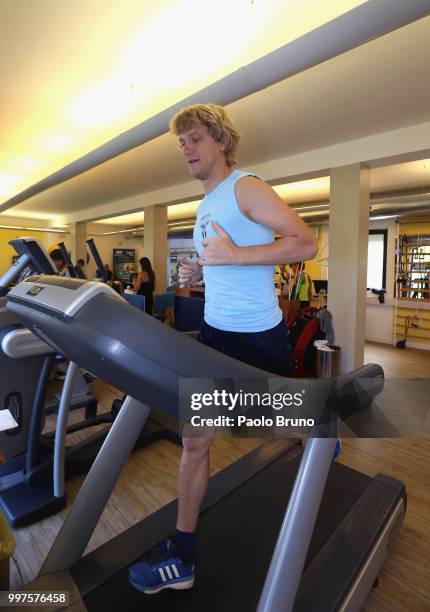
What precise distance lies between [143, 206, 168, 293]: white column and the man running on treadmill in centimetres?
508

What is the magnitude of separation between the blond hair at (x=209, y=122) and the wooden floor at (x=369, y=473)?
1.65 m

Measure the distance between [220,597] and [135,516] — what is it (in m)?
0.72

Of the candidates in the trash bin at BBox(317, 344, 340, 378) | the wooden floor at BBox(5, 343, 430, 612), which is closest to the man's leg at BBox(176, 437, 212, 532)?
the wooden floor at BBox(5, 343, 430, 612)

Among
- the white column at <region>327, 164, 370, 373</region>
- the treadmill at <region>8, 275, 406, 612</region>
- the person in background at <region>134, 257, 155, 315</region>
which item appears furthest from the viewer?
the person in background at <region>134, 257, 155, 315</region>

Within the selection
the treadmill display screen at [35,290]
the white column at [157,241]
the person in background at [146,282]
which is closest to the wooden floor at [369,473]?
the treadmill display screen at [35,290]

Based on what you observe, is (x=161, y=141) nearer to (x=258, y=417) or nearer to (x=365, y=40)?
(x=365, y=40)

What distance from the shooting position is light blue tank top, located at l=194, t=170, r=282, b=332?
104 cm

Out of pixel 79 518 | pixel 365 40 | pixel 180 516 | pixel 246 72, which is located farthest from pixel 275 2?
pixel 79 518

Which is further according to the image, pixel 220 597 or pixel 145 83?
pixel 145 83

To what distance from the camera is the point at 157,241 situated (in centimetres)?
612

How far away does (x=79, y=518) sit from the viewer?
4.03ft

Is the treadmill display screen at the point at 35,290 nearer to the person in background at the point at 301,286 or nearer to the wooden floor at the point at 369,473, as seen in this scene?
the wooden floor at the point at 369,473

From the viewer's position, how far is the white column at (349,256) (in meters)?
3.51

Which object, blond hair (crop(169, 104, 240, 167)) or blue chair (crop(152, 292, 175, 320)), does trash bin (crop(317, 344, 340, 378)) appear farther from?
blond hair (crop(169, 104, 240, 167))
